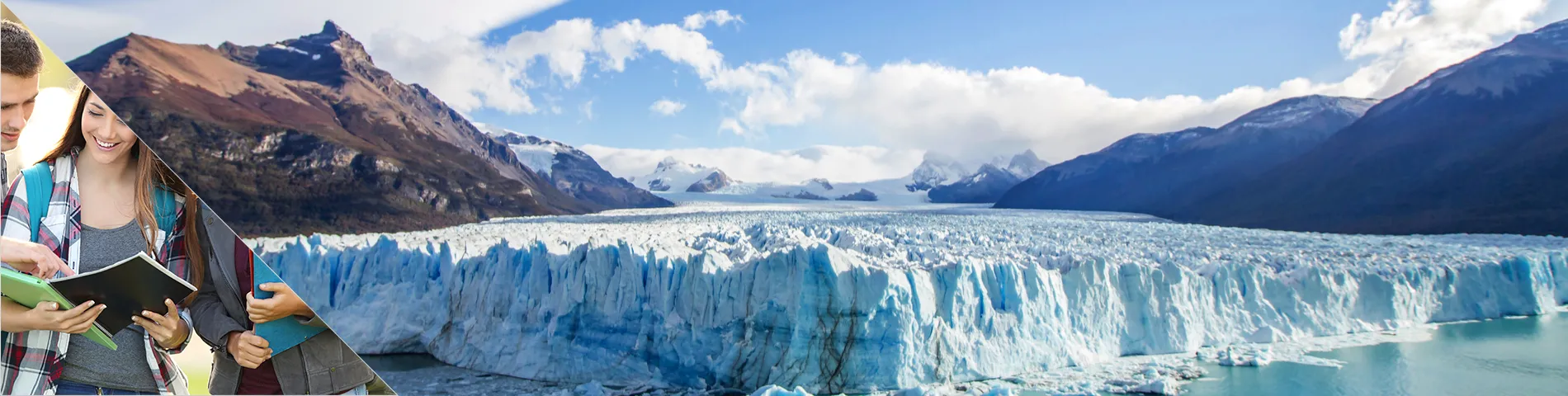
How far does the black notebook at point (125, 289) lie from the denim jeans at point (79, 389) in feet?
0.65

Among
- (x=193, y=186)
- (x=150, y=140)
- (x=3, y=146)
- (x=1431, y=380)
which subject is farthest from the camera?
(x=1431, y=380)

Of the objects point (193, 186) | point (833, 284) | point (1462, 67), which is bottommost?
point (833, 284)

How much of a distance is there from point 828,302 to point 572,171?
8032 millimetres

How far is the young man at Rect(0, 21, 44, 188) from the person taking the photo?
59.8 inches

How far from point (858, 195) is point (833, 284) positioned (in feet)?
125

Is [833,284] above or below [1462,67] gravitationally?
below

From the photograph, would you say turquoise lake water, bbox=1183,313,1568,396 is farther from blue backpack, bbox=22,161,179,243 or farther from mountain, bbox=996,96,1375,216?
mountain, bbox=996,96,1375,216

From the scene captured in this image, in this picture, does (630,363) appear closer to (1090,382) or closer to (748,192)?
(1090,382)

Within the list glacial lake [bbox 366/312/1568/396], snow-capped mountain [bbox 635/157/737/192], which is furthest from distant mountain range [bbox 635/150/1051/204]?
glacial lake [bbox 366/312/1568/396]

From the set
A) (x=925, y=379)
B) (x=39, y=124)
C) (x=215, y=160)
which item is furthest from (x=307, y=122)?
(x=925, y=379)

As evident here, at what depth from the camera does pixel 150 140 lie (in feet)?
6.87

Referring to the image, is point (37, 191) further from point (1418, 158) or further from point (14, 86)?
point (1418, 158)

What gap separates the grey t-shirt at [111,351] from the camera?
1580mm

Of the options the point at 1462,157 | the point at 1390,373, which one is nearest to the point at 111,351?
the point at 1390,373
